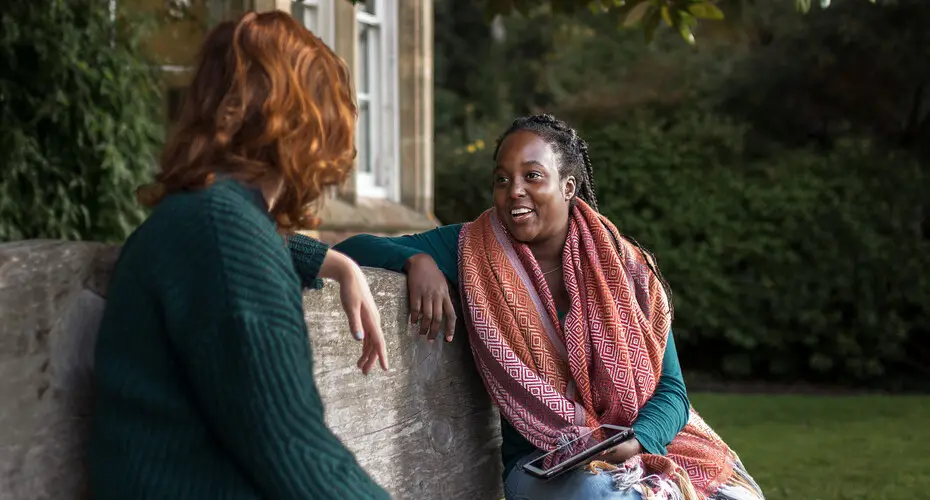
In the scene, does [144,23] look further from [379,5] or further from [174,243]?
[174,243]

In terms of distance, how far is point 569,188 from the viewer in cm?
351

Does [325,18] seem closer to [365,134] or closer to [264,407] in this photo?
[365,134]

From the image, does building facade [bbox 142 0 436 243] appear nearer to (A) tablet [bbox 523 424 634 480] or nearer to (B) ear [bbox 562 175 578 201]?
(B) ear [bbox 562 175 578 201]

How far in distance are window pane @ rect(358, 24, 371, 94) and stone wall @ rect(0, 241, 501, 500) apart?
7.36 metres

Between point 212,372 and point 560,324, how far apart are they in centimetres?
174

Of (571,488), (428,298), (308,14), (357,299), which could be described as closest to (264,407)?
(357,299)

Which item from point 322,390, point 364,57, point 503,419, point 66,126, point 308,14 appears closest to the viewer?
point 322,390

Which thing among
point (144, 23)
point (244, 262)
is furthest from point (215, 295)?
point (144, 23)

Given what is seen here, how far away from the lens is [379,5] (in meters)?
10.6

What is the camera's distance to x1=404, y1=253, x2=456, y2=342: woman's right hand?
9.95 ft

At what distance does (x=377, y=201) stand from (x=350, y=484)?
8635 mm

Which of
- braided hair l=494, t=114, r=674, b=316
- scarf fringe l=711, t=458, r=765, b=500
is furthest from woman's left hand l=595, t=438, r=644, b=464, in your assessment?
braided hair l=494, t=114, r=674, b=316

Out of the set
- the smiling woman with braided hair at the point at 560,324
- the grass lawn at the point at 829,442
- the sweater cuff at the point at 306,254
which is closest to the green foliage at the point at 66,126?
the smiling woman with braided hair at the point at 560,324

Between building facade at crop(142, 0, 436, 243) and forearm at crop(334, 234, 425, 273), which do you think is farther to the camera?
building facade at crop(142, 0, 436, 243)
